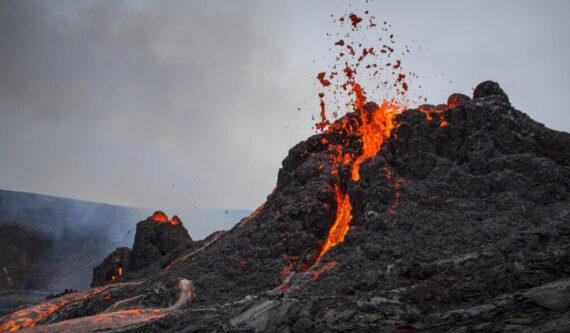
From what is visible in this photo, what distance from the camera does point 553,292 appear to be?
9.93 meters

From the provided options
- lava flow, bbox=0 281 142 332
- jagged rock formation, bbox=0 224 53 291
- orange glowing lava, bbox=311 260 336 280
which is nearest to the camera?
orange glowing lava, bbox=311 260 336 280

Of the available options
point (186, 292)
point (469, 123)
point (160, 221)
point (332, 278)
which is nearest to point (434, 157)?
point (469, 123)

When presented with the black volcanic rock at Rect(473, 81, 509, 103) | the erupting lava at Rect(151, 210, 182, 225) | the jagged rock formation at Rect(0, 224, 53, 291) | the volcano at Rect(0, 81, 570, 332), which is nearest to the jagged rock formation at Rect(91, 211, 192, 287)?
the erupting lava at Rect(151, 210, 182, 225)

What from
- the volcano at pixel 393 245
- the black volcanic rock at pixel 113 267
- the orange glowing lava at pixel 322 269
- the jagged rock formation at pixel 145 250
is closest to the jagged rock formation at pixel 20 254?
the black volcanic rock at pixel 113 267

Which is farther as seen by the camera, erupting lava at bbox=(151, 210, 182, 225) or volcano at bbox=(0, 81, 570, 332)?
erupting lava at bbox=(151, 210, 182, 225)

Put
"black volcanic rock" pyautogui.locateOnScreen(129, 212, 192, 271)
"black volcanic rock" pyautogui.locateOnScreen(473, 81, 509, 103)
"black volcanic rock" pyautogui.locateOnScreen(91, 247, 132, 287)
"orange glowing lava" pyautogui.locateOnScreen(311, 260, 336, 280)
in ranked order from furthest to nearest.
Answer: "black volcanic rock" pyautogui.locateOnScreen(91, 247, 132, 287) → "black volcanic rock" pyautogui.locateOnScreen(129, 212, 192, 271) → "black volcanic rock" pyautogui.locateOnScreen(473, 81, 509, 103) → "orange glowing lava" pyautogui.locateOnScreen(311, 260, 336, 280)

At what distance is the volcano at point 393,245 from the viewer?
11305mm

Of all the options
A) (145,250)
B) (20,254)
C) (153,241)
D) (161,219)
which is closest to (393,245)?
(145,250)

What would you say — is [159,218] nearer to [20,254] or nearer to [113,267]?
[113,267]

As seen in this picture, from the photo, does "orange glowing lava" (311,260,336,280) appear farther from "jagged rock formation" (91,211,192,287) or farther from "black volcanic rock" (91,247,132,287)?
"black volcanic rock" (91,247,132,287)

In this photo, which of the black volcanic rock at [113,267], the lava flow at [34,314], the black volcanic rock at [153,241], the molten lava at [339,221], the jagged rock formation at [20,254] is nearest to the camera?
the molten lava at [339,221]

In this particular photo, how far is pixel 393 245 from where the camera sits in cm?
1706

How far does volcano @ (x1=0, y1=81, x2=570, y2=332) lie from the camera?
11305 millimetres

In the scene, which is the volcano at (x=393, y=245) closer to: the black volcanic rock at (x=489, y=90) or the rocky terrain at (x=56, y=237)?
the black volcanic rock at (x=489, y=90)
